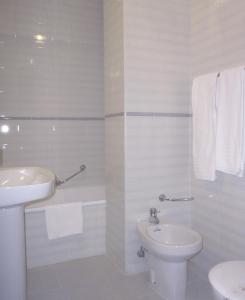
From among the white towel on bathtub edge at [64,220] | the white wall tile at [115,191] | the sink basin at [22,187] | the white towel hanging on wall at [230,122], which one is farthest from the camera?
the white towel on bathtub edge at [64,220]

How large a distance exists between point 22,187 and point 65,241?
1.21 m

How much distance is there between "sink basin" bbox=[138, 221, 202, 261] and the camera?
1901 millimetres

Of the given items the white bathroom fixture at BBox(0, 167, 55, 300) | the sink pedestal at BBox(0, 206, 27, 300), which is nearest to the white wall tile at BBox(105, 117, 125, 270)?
the white bathroom fixture at BBox(0, 167, 55, 300)

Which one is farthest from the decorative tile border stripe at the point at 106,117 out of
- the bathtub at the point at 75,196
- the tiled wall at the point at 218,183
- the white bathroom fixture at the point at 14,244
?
the white bathroom fixture at the point at 14,244

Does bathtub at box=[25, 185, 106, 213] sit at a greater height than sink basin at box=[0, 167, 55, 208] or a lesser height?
lesser

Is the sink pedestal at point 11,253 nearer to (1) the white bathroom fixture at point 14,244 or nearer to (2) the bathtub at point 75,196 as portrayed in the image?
(1) the white bathroom fixture at point 14,244

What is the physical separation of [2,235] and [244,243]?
1.57 m

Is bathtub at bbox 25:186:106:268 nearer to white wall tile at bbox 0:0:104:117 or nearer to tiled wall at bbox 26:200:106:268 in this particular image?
tiled wall at bbox 26:200:106:268

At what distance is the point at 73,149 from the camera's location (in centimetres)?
312

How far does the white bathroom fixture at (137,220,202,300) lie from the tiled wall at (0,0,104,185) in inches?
47.6

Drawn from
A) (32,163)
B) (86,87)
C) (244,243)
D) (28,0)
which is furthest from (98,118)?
(244,243)

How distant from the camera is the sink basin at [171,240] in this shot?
6.24 feet

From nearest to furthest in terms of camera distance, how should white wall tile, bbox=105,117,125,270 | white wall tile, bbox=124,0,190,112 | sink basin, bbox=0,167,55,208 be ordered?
sink basin, bbox=0,167,55,208 → white wall tile, bbox=124,0,190,112 → white wall tile, bbox=105,117,125,270

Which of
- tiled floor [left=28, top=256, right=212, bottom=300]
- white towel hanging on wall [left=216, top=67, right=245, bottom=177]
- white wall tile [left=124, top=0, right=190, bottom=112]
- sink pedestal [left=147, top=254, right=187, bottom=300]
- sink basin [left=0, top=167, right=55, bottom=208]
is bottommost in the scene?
tiled floor [left=28, top=256, right=212, bottom=300]
